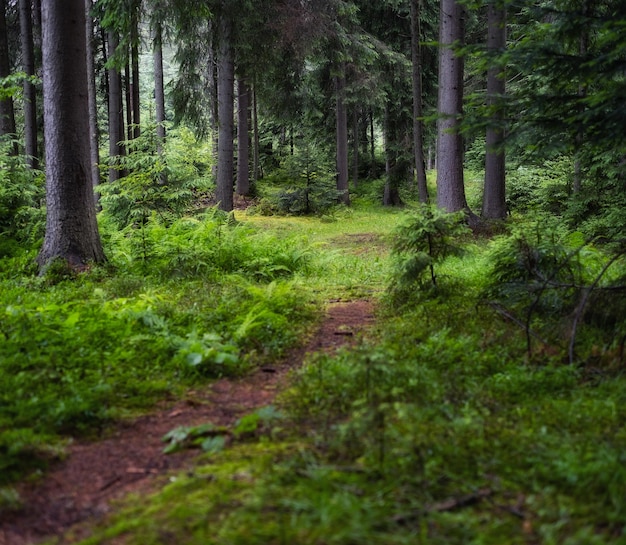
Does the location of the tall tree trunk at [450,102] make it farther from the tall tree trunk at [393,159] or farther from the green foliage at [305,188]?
the tall tree trunk at [393,159]

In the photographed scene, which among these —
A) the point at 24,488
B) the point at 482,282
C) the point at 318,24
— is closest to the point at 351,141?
the point at 318,24

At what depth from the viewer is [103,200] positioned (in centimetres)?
1326

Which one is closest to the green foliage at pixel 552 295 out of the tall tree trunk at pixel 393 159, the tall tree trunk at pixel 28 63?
the tall tree trunk at pixel 28 63

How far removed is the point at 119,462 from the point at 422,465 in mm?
1903

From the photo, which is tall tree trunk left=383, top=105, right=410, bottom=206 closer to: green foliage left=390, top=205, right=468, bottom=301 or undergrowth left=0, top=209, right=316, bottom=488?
undergrowth left=0, top=209, right=316, bottom=488

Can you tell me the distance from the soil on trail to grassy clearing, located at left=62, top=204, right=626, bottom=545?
0.26 metres

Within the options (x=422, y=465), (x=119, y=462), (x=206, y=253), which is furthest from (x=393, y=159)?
(x=422, y=465)

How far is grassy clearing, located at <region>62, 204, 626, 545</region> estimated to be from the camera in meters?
2.48

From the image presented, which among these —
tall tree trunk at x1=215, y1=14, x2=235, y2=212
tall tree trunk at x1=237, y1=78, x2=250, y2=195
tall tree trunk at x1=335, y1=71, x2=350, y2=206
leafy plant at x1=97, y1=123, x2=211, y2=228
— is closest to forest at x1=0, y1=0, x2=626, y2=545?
leafy plant at x1=97, y1=123, x2=211, y2=228

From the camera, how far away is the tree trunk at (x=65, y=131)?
26.5ft

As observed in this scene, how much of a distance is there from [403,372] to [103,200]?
10.9 m

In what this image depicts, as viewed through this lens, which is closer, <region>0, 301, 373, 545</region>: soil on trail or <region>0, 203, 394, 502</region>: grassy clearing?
<region>0, 301, 373, 545</region>: soil on trail

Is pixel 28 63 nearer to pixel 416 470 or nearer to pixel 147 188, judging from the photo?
pixel 147 188

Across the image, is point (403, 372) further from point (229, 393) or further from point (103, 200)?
point (103, 200)
